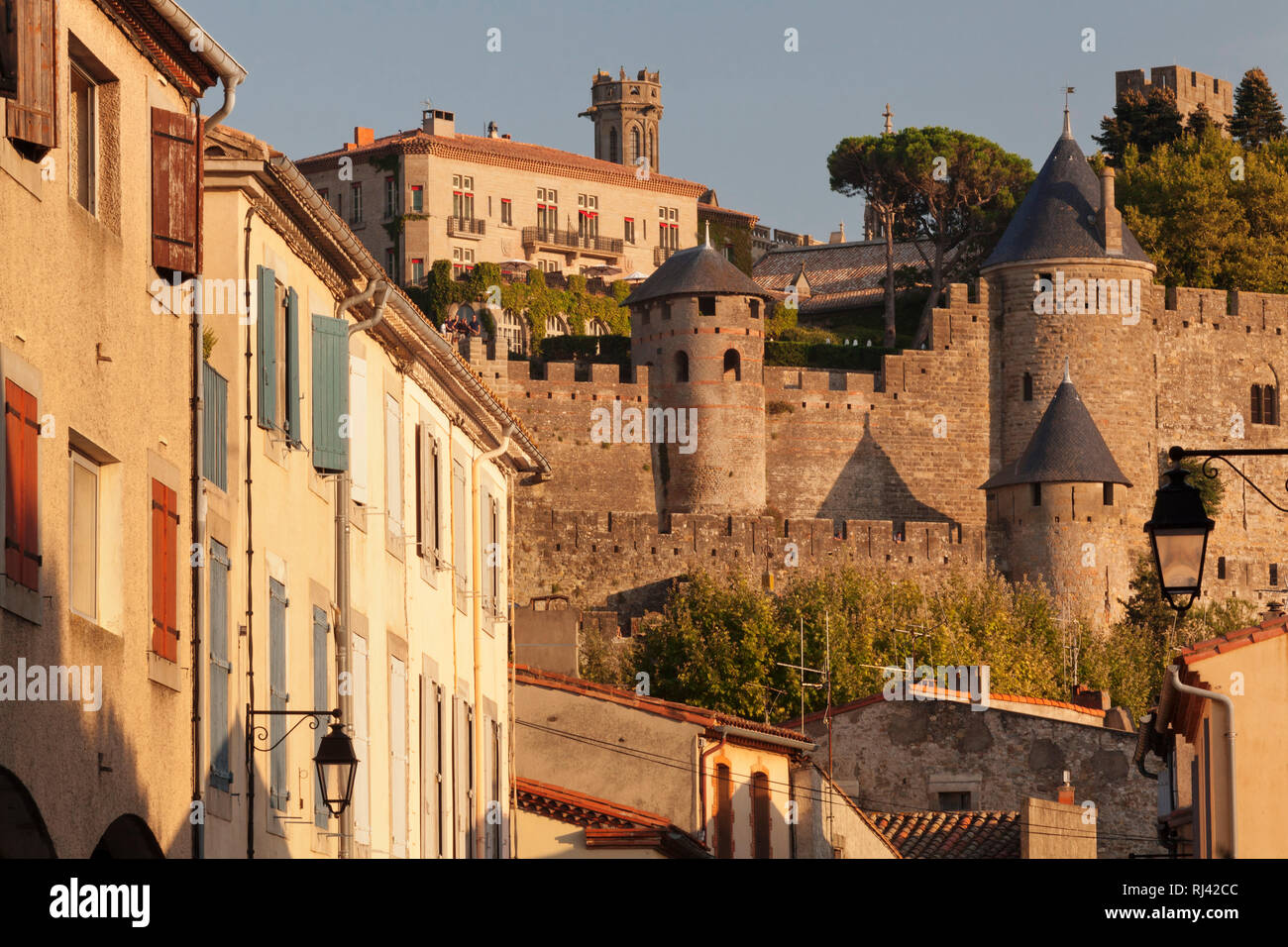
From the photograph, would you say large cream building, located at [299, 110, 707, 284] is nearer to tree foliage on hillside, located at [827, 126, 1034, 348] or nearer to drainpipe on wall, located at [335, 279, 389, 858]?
tree foliage on hillside, located at [827, 126, 1034, 348]

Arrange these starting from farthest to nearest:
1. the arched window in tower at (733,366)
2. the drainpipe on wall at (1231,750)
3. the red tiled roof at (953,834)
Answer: the arched window in tower at (733,366) < the red tiled roof at (953,834) < the drainpipe on wall at (1231,750)

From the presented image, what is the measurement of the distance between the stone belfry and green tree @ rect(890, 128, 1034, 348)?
26961 millimetres

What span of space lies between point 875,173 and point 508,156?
45.3 feet

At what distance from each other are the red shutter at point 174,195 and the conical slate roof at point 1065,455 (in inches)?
1960

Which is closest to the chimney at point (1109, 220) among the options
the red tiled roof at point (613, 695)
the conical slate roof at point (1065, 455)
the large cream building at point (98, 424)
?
the conical slate roof at point (1065, 455)

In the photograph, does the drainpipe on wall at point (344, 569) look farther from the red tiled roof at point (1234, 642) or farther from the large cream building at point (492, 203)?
the large cream building at point (492, 203)

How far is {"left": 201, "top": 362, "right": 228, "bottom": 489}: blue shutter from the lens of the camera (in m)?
15.3

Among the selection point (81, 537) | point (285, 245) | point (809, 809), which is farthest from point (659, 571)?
point (81, 537)

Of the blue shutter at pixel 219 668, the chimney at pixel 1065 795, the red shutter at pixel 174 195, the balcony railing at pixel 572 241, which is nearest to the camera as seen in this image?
the red shutter at pixel 174 195

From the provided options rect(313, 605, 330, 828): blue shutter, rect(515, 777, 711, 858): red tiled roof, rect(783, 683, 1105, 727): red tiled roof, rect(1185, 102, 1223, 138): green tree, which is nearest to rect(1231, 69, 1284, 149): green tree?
rect(1185, 102, 1223, 138): green tree

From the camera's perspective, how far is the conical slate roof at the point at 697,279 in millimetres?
64875

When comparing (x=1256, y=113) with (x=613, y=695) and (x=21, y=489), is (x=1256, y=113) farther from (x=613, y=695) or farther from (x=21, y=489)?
(x=21, y=489)

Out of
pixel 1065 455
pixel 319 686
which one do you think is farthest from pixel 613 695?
pixel 1065 455

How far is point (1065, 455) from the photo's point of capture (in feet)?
209
